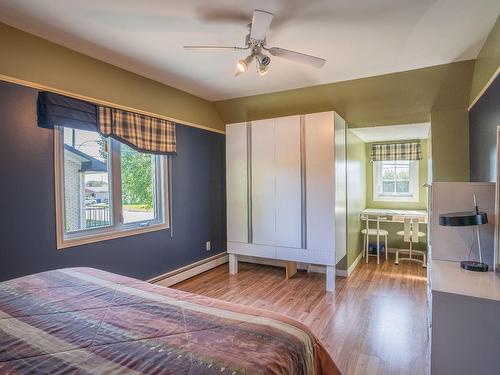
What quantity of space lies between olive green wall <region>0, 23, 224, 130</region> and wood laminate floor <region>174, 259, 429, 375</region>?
2268mm

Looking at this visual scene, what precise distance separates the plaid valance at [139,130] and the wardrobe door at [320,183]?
1.72 m

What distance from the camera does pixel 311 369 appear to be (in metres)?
1.21

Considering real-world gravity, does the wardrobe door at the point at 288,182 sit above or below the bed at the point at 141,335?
above

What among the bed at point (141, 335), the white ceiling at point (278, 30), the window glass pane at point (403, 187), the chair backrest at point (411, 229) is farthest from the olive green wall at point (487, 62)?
the window glass pane at point (403, 187)

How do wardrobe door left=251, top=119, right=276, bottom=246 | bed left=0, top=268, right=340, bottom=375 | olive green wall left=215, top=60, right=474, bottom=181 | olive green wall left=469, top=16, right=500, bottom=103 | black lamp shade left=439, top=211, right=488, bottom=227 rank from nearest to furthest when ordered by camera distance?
bed left=0, top=268, right=340, bottom=375
black lamp shade left=439, top=211, right=488, bottom=227
olive green wall left=469, top=16, right=500, bottom=103
olive green wall left=215, top=60, right=474, bottom=181
wardrobe door left=251, top=119, right=276, bottom=246

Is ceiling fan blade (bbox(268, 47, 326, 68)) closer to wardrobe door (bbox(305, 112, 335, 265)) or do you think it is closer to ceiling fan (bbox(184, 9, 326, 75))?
ceiling fan (bbox(184, 9, 326, 75))

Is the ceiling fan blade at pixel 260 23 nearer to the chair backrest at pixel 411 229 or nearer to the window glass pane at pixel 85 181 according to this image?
the window glass pane at pixel 85 181

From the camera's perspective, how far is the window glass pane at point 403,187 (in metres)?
A: 5.27

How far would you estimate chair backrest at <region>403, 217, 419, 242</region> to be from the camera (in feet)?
13.9

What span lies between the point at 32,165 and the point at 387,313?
11.4 ft

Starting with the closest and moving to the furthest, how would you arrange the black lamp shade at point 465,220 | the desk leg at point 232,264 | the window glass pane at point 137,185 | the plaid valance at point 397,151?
the black lamp shade at point 465,220
the window glass pane at point 137,185
the desk leg at point 232,264
the plaid valance at point 397,151

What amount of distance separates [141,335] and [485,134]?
293 centimetres

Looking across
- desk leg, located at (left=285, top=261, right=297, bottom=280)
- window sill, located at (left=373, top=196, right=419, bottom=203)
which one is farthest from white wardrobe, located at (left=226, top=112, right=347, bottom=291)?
window sill, located at (left=373, top=196, right=419, bottom=203)

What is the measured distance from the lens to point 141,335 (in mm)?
1147
